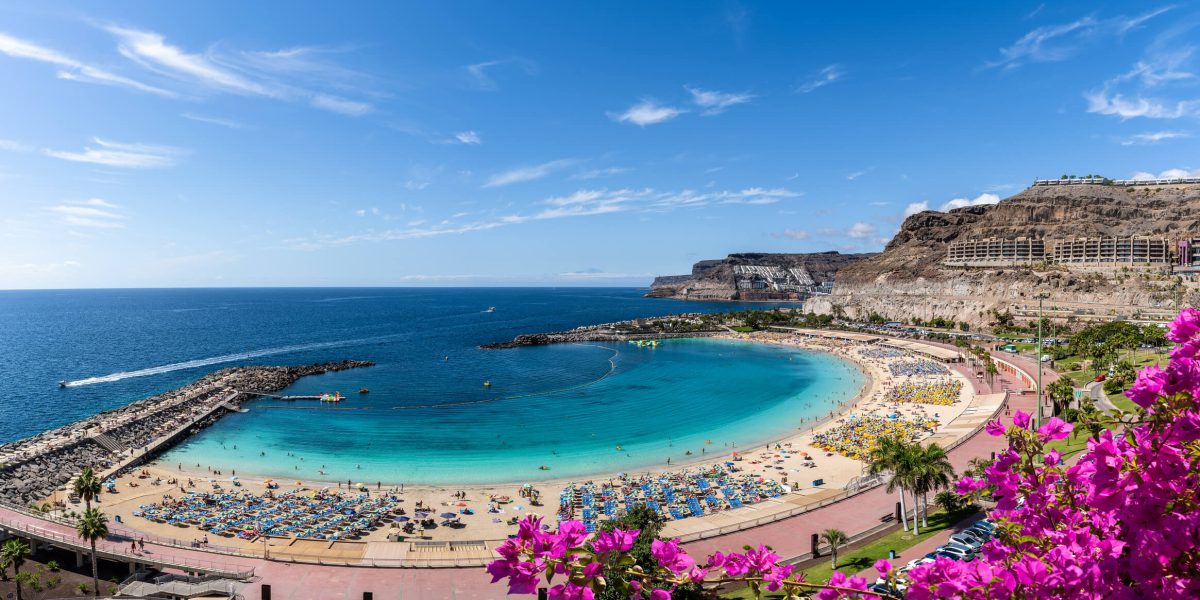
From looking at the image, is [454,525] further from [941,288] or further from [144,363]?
[941,288]

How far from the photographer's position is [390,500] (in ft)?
117

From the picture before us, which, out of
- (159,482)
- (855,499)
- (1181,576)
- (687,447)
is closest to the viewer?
(1181,576)

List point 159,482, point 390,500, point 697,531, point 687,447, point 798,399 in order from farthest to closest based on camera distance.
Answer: point 798,399 < point 687,447 < point 159,482 < point 390,500 < point 697,531

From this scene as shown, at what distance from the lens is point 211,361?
305 feet

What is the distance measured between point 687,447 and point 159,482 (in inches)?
1498

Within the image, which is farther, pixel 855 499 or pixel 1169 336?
pixel 855 499

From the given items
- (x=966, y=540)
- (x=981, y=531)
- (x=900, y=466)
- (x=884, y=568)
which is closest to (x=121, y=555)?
(x=884, y=568)

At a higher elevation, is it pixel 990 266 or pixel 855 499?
pixel 990 266

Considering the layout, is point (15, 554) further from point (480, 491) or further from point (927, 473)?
point (927, 473)

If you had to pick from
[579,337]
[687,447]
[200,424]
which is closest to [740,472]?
[687,447]

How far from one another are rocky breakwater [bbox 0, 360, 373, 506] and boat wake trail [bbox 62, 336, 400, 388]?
1477 centimetres

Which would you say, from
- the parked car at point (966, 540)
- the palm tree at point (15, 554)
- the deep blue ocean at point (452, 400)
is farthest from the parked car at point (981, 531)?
the palm tree at point (15, 554)

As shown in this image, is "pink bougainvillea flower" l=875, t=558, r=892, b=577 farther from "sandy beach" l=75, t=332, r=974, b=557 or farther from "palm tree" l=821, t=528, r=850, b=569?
"sandy beach" l=75, t=332, r=974, b=557

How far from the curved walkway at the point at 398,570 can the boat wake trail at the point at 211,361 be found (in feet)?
191
